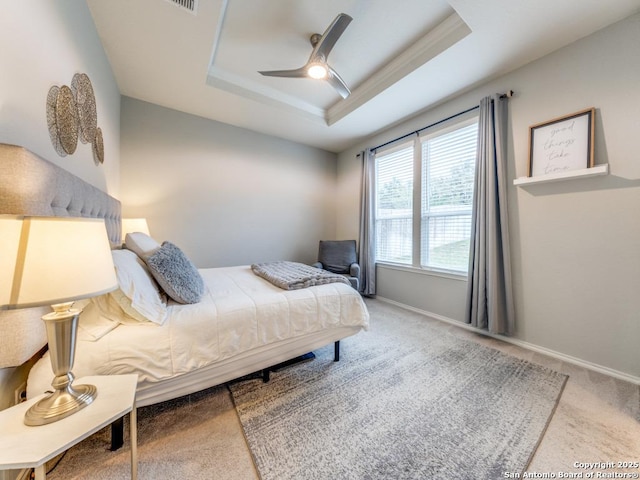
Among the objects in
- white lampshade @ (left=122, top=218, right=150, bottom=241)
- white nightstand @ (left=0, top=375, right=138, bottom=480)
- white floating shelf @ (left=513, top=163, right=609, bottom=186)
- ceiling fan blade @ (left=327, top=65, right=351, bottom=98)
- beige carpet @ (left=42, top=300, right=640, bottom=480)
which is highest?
ceiling fan blade @ (left=327, top=65, right=351, bottom=98)

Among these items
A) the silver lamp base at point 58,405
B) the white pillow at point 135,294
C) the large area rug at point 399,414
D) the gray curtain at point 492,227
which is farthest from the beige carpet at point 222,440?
the gray curtain at point 492,227

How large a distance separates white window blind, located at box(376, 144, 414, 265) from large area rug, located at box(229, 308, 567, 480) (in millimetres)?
1651

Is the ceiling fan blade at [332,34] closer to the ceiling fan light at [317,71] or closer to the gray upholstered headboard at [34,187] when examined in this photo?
the ceiling fan light at [317,71]

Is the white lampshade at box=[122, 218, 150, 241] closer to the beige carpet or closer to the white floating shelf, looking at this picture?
the beige carpet

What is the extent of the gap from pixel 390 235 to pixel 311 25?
2.68 meters

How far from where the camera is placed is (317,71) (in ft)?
6.83

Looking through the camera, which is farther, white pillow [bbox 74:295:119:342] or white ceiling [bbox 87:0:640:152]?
white ceiling [bbox 87:0:640:152]

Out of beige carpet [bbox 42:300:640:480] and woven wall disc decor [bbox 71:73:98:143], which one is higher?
woven wall disc decor [bbox 71:73:98:143]

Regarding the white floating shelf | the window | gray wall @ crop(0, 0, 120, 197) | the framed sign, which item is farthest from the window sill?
gray wall @ crop(0, 0, 120, 197)

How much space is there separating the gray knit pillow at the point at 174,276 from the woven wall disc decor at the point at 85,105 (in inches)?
40.0

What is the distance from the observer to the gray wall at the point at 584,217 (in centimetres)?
Answer: 173

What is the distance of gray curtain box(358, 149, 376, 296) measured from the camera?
3742 millimetres

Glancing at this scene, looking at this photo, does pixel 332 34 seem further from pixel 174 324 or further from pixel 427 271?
pixel 427 271

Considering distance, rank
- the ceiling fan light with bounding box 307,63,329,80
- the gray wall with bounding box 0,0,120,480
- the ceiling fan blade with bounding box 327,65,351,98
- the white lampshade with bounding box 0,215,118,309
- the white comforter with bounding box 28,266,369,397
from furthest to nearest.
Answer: the ceiling fan blade with bounding box 327,65,351,98 < the ceiling fan light with bounding box 307,63,329,80 < the white comforter with bounding box 28,266,369,397 < the gray wall with bounding box 0,0,120,480 < the white lampshade with bounding box 0,215,118,309
